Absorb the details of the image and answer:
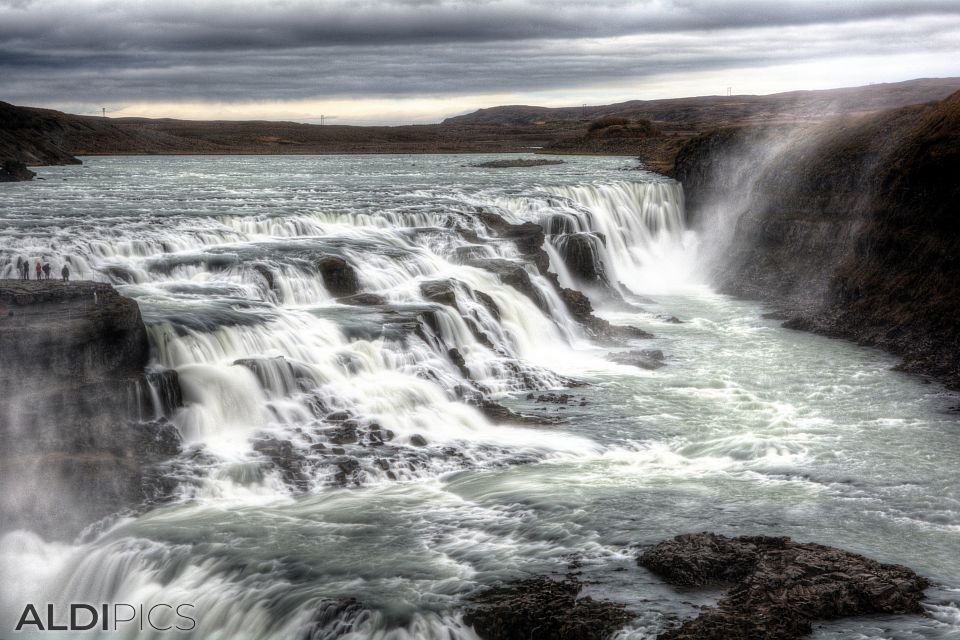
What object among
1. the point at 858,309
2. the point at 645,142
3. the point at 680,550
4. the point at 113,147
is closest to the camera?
the point at 680,550

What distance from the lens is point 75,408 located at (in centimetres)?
1498

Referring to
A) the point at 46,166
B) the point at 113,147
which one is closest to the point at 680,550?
the point at 46,166

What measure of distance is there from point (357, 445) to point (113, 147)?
299 feet

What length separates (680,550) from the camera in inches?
474

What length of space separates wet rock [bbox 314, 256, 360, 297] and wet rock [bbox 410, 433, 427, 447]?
7824 millimetres

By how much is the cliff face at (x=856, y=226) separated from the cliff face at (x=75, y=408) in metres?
16.9

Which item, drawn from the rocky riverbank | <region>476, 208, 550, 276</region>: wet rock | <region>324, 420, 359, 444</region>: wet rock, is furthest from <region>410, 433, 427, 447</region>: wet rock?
<region>476, 208, 550, 276</region>: wet rock

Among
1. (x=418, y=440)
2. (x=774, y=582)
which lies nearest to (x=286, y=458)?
(x=418, y=440)

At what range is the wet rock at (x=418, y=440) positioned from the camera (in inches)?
672

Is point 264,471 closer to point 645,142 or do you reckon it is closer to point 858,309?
point 858,309

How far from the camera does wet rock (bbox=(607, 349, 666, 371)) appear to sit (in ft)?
77.3

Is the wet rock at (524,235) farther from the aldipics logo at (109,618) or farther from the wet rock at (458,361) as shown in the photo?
the aldipics logo at (109,618)

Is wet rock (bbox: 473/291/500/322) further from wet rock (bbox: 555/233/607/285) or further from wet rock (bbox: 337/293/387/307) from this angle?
wet rock (bbox: 555/233/607/285)

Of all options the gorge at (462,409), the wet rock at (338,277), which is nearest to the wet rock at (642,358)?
the gorge at (462,409)
